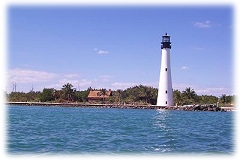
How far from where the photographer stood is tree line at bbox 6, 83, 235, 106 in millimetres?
69938

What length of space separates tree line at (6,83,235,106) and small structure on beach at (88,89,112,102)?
1.19 feet

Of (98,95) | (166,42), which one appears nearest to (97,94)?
(98,95)

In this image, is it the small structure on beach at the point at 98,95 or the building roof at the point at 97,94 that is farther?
the building roof at the point at 97,94

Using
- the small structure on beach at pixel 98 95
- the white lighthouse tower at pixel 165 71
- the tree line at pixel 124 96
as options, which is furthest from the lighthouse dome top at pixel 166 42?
the small structure on beach at pixel 98 95

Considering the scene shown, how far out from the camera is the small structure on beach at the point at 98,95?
7912 centimetres

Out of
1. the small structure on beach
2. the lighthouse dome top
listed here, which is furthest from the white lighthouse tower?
the small structure on beach

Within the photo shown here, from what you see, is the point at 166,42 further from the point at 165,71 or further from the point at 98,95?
the point at 98,95

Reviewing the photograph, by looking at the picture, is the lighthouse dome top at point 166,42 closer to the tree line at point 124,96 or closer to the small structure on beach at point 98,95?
the tree line at point 124,96

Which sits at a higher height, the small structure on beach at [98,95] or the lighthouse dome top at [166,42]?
the lighthouse dome top at [166,42]

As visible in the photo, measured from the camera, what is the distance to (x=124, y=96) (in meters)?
79.6

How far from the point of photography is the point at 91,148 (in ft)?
40.5

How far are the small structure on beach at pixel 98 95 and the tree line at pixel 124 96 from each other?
14.2 inches

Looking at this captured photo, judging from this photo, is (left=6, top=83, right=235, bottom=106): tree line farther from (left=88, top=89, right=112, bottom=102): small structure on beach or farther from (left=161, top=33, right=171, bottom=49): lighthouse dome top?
(left=161, top=33, right=171, bottom=49): lighthouse dome top

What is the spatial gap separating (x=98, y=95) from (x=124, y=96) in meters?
4.94
